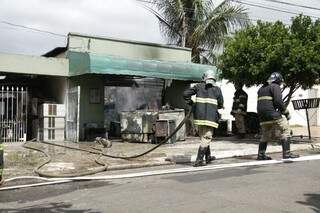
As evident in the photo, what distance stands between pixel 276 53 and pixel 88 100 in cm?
730

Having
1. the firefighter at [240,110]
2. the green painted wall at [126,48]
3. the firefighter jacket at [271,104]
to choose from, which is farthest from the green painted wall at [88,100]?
the firefighter jacket at [271,104]

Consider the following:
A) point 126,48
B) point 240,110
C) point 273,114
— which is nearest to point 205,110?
point 273,114

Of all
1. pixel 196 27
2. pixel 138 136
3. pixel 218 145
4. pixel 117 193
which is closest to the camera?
pixel 117 193

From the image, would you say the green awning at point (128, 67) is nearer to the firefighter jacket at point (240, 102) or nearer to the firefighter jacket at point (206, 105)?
the firefighter jacket at point (240, 102)

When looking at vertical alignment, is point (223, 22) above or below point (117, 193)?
above

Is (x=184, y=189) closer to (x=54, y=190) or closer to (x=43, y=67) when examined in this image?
(x=54, y=190)

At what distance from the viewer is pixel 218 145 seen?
1548 centimetres

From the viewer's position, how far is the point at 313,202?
24.2ft

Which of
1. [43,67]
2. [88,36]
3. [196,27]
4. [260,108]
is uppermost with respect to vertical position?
[196,27]

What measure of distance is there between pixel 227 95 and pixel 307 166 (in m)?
17.4

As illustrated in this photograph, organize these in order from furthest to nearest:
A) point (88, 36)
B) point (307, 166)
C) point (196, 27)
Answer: point (196, 27) → point (88, 36) → point (307, 166)

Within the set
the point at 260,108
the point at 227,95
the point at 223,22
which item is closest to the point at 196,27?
the point at 223,22

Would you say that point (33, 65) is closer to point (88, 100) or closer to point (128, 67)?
point (88, 100)

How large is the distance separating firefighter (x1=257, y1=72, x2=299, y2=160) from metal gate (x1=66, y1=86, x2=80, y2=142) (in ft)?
24.4
